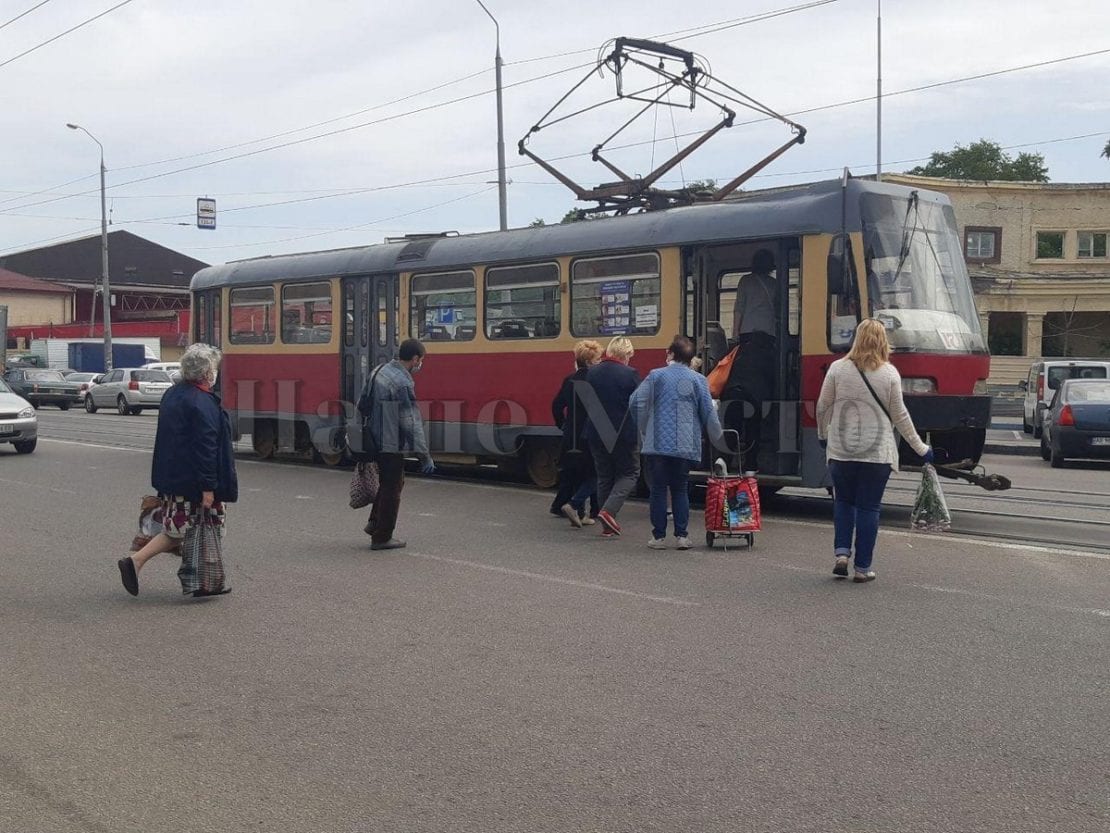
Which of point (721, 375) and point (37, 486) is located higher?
point (721, 375)

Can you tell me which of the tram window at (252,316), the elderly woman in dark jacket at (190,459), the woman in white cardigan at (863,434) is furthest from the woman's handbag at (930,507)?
the tram window at (252,316)

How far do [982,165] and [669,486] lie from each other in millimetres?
65034

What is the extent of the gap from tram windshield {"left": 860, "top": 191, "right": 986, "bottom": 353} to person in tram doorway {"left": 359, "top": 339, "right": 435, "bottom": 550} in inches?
179

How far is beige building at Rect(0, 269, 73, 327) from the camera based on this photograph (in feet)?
271

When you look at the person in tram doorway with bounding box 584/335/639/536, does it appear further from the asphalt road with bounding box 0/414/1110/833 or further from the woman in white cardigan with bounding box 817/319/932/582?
the woman in white cardigan with bounding box 817/319/932/582

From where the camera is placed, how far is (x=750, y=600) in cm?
862

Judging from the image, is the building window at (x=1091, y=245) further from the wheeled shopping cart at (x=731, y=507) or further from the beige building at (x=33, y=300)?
the beige building at (x=33, y=300)

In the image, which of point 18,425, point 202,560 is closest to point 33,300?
point 18,425

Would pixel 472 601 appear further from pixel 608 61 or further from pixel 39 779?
pixel 608 61

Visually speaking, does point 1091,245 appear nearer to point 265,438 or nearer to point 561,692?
point 265,438

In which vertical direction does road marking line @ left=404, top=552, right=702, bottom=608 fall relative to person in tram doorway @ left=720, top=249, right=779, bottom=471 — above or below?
below

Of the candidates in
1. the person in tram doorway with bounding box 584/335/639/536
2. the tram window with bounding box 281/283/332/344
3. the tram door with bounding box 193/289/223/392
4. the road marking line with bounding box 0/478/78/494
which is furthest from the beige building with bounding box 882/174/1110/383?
the person in tram doorway with bounding box 584/335/639/536

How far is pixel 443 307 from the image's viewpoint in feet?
58.4

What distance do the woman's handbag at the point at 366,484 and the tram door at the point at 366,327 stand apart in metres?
7.27
